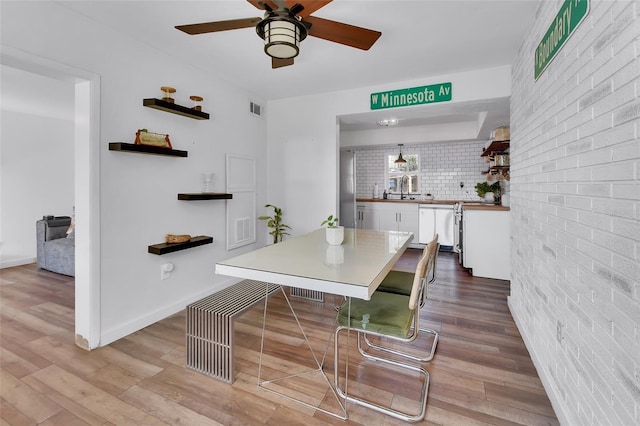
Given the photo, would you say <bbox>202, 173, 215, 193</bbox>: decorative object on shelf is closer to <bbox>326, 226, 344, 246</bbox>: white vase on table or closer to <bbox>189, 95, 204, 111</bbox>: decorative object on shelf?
<bbox>189, 95, 204, 111</bbox>: decorative object on shelf

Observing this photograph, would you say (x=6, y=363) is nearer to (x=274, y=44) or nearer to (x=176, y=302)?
(x=176, y=302)

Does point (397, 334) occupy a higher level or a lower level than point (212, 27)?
lower

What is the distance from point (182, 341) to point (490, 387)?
2.28 metres

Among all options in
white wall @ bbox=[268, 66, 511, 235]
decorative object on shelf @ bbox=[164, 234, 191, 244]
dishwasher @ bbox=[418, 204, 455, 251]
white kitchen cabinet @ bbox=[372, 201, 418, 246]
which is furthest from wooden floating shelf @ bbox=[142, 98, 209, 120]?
dishwasher @ bbox=[418, 204, 455, 251]

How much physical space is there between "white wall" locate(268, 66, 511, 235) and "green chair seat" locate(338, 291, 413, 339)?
230cm

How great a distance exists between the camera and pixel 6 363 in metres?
2.13

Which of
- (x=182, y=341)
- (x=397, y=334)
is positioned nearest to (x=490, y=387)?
(x=397, y=334)

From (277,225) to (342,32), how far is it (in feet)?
9.39

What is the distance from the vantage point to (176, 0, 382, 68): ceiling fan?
62.8 inches

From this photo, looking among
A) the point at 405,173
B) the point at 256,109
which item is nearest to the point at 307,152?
the point at 256,109

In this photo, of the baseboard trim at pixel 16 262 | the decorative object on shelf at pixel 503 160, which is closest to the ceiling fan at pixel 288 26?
the decorative object on shelf at pixel 503 160

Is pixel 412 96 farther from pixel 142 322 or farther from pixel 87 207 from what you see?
pixel 142 322

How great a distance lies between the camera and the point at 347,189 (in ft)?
19.7

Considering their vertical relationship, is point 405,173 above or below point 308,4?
below
